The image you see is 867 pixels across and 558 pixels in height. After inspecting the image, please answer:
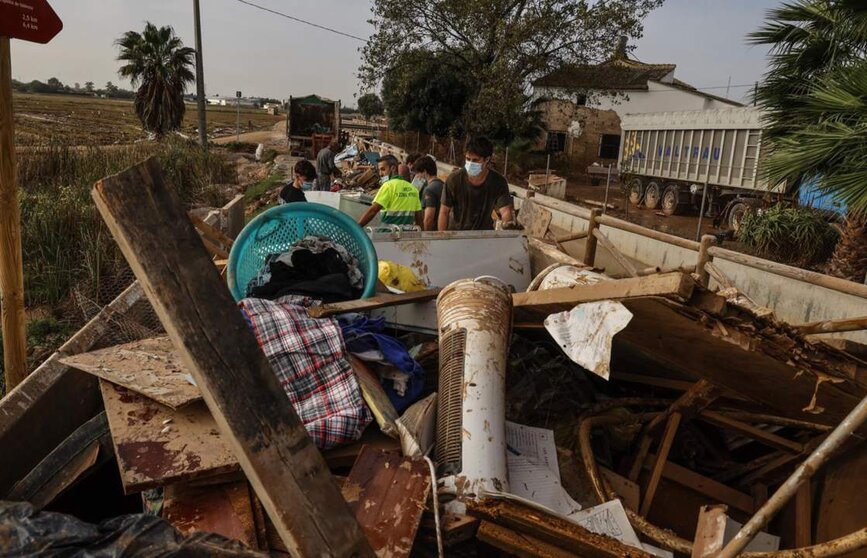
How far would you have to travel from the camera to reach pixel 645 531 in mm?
2486

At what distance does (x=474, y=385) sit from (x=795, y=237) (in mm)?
9129

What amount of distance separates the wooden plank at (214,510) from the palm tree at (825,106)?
5823 millimetres

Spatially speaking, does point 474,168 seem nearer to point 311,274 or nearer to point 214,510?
point 311,274

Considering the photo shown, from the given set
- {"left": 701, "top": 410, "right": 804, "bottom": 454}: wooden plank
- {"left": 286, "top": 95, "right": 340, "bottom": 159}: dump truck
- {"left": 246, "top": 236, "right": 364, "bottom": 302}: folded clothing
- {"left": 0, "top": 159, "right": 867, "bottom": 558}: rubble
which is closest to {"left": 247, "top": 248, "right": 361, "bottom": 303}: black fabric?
{"left": 246, "top": 236, "right": 364, "bottom": 302}: folded clothing

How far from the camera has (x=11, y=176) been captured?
9.23 feet

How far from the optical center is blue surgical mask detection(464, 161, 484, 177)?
17.1 feet

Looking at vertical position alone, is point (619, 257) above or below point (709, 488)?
above

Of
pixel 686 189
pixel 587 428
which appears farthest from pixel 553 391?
pixel 686 189

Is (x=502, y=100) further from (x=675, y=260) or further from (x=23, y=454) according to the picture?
(x=23, y=454)

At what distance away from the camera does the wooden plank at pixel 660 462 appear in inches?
112

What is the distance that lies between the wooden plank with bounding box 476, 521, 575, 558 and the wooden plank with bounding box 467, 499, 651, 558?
2 centimetres

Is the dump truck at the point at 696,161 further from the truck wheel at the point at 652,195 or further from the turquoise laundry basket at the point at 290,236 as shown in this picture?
the turquoise laundry basket at the point at 290,236

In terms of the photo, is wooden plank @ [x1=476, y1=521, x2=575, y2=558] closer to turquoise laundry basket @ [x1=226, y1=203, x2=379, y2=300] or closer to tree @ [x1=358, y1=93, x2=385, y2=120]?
turquoise laundry basket @ [x1=226, y1=203, x2=379, y2=300]

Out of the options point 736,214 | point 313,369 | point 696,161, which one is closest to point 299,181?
point 313,369
